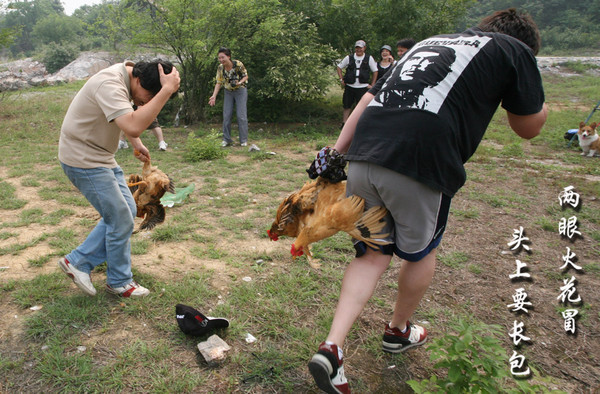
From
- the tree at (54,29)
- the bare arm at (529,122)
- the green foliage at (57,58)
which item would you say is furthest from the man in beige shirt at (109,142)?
the tree at (54,29)

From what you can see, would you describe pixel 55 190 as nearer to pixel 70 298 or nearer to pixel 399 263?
pixel 70 298

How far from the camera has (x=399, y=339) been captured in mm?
2340

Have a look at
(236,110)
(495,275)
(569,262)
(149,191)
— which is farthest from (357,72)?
(149,191)

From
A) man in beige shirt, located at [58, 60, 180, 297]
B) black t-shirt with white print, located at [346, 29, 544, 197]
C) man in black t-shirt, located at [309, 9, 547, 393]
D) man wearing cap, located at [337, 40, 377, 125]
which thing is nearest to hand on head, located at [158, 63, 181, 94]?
man in beige shirt, located at [58, 60, 180, 297]

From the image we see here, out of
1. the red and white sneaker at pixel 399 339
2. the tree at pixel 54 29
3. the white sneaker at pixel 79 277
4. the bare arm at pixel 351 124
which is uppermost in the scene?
the tree at pixel 54 29

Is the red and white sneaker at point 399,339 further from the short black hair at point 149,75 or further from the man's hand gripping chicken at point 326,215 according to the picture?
the short black hair at point 149,75

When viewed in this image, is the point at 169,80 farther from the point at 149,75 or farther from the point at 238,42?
the point at 238,42

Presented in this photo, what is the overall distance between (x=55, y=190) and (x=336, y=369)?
4.90 m

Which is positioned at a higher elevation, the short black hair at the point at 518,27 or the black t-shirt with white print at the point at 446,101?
the short black hair at the point at 518,27

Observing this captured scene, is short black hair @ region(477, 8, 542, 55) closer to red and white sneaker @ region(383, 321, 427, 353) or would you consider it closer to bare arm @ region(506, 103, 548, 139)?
bare arm @ region(506, 103, 548, 139)

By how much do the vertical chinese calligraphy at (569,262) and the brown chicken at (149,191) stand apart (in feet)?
10.4

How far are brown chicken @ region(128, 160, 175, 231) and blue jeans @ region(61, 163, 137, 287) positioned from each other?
0.29 metres

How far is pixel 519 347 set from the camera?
248 cm

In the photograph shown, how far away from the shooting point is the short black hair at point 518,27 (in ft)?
6.01
